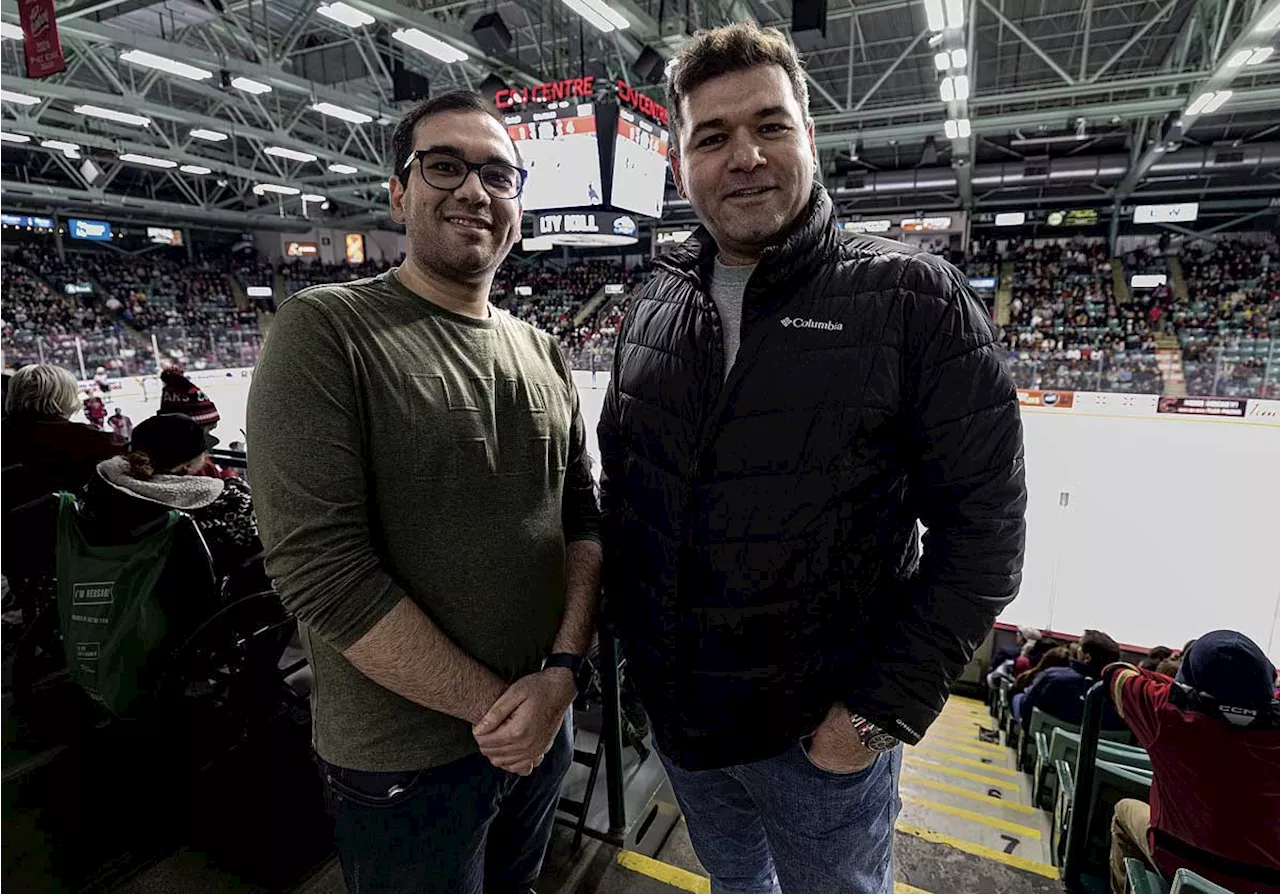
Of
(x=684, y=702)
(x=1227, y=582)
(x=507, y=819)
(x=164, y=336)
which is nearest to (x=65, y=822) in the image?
(x=507, y=819)

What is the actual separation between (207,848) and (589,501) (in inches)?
62.2

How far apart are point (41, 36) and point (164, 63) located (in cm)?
321

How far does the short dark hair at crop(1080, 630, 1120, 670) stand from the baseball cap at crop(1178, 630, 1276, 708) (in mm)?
2207

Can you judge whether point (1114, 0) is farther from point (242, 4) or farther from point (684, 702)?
point (684, 702)


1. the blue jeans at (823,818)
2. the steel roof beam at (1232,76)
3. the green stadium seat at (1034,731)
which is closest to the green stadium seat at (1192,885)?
the blue jeans at (823,818)

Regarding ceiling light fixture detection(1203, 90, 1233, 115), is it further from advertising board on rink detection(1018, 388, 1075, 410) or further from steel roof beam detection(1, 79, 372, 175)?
steel roof beam detection(1, 79, 372, 175)

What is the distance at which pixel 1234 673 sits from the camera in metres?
2.08

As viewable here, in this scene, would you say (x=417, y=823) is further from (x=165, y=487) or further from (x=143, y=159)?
(x=143, y=159)

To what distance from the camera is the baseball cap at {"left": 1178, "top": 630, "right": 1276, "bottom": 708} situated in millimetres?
2066

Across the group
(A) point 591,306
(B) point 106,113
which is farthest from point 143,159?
(A) point 591,306

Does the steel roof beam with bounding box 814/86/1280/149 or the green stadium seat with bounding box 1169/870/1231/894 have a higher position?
the steel roof beam with bounding box 814/86/1280/149

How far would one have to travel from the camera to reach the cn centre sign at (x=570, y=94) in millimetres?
9109

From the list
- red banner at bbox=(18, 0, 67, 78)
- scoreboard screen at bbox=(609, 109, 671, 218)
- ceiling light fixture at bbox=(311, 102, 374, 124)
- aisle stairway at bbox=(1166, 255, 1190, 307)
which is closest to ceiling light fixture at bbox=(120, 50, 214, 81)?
ceiling light fixture at bbox=(311, 102, 374, 124)

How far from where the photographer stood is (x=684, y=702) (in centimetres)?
142
